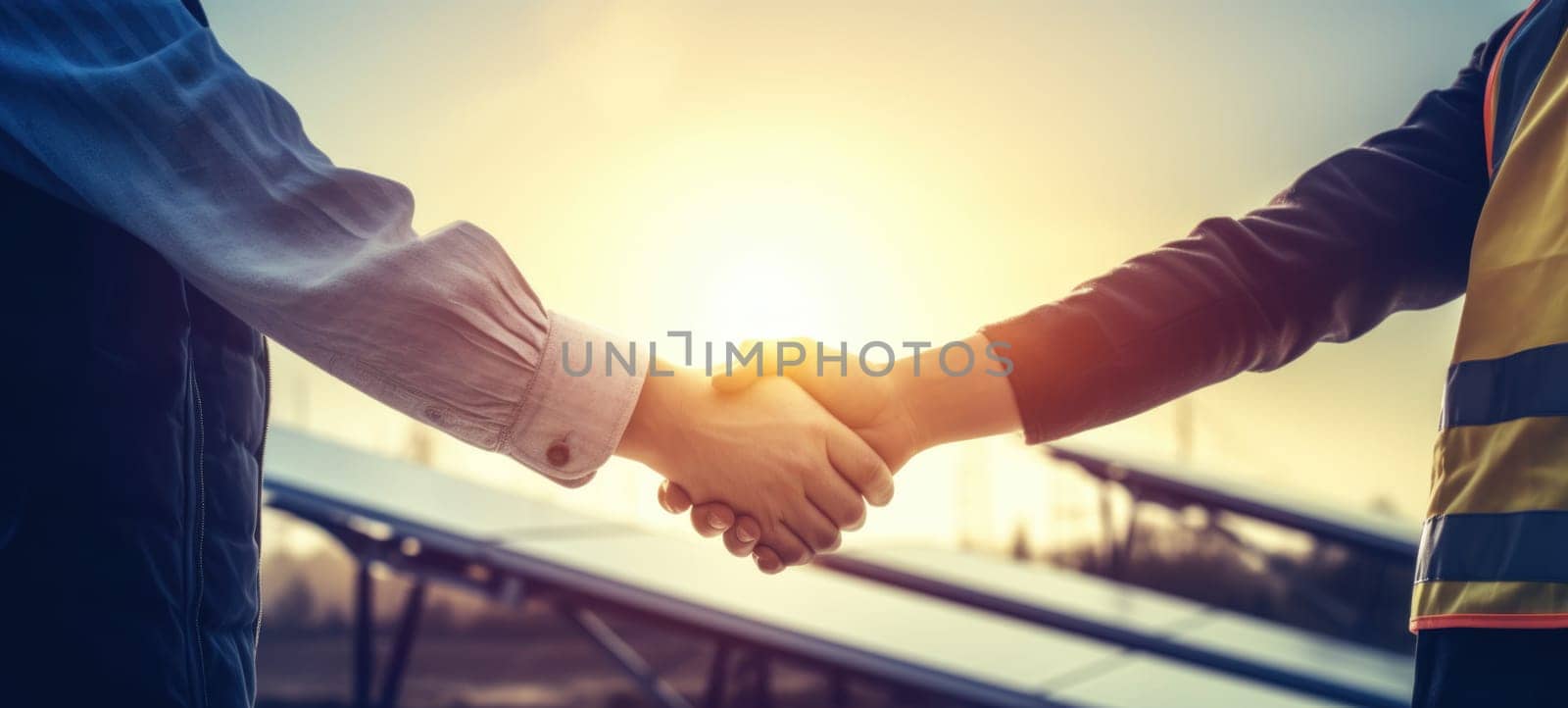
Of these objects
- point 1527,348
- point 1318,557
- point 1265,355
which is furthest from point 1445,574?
point 1318,557

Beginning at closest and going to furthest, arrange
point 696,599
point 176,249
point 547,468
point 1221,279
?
point 176,249 < point 547,468 < point 1221,279 < point 696,599

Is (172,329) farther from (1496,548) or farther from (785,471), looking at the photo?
(1496,548)

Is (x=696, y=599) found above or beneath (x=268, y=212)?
beneath

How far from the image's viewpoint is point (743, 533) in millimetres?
1778

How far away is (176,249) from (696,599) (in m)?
1.41

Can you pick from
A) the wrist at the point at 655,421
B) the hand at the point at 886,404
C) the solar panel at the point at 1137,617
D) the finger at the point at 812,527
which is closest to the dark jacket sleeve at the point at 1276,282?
the hand at the point at 886,404

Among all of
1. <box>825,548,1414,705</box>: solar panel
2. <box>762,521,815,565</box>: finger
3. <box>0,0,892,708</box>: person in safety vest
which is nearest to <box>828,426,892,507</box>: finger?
<box>762,521,815,565</box>: finger

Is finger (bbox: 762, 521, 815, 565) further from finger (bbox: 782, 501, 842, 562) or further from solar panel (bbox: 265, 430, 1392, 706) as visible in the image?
solar panel (bbox: 265, 430, 1392, 706)

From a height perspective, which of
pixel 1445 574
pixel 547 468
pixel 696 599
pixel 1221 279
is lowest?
pixel 696 599

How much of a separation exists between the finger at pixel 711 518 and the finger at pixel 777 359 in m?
0.19

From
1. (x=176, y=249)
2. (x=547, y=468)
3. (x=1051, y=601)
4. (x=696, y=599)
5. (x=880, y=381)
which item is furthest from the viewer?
(x=1051, y=601)

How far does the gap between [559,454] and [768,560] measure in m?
0.58

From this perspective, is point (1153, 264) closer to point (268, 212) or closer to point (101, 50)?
point (268, 212)

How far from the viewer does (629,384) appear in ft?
4.55
